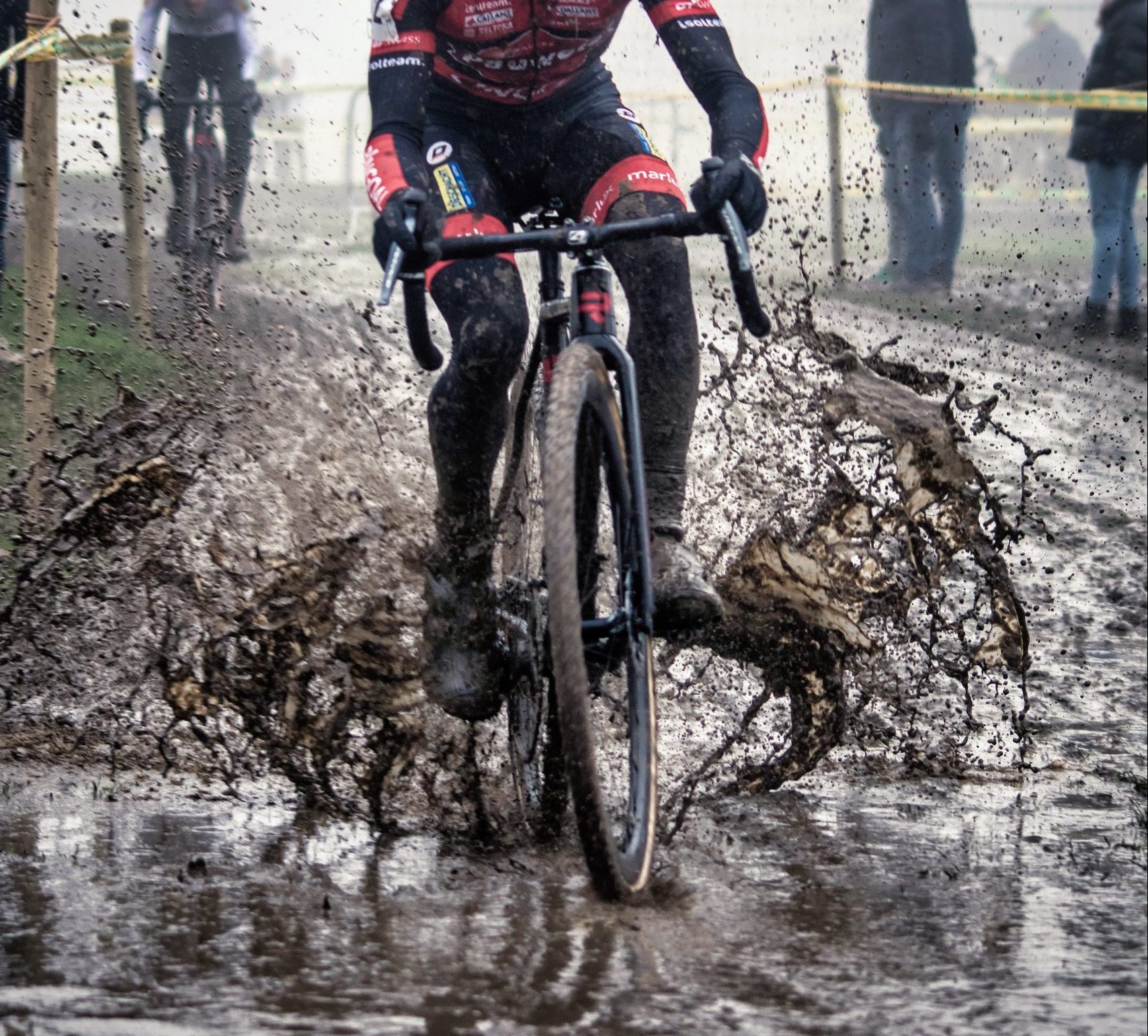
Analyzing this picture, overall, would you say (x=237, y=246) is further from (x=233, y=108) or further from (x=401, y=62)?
(x=401, y=62)

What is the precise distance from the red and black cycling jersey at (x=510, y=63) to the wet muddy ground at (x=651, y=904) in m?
1.21

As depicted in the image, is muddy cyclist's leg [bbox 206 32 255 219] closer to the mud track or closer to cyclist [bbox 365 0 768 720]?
the mud track

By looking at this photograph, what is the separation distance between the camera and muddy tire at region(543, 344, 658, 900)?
10.0 feet

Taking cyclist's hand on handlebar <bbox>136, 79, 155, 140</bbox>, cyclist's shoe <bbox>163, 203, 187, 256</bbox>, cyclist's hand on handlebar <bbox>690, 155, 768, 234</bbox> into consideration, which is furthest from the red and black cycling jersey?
cyclist's shoe <bbox>163, 203, 187, 256</bbox>

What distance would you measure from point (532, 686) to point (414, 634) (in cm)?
50

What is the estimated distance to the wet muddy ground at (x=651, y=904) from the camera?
2.77 m

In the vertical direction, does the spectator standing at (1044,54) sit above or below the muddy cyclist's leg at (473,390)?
above

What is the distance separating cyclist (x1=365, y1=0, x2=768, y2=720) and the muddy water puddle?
1.90 feet

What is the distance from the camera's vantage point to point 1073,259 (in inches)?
683

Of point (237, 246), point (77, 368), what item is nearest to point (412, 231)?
point (77, 368)

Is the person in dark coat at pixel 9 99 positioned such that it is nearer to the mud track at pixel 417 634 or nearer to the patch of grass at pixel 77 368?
the patch of grass at pixel 77 368

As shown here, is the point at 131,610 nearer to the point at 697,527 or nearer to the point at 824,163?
the point at 697,527

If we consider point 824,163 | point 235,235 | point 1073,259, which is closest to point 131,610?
point 235,235

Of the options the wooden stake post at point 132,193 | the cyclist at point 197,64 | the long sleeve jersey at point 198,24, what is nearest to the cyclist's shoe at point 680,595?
the wooden stake post at point 132,193
